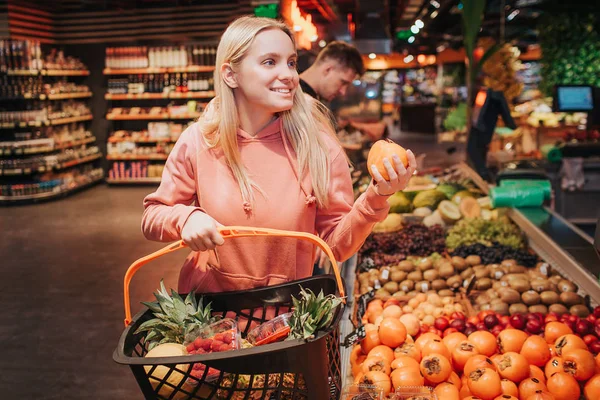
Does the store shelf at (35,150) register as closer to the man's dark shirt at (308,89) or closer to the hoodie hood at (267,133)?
the man's dark shirt at (308,89)

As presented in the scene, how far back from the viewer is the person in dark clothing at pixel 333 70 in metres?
4.07

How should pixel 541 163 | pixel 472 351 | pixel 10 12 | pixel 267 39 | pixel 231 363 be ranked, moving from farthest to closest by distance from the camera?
pixel 10 12, pixel 541 163, pixel 472 351, pixel 267 39, pixel 231 363

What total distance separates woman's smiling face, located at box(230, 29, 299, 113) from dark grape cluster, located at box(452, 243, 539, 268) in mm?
2589

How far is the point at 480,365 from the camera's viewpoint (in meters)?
2.23

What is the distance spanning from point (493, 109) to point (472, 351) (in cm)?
471

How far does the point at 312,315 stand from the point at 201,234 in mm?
329

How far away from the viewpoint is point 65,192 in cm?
1109

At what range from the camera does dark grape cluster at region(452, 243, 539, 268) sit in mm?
3879

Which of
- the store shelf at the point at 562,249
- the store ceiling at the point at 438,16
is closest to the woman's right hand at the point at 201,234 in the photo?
the store shelf at the point at 562,249

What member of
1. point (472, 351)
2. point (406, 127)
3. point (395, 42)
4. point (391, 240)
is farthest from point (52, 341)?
point (395, 42)

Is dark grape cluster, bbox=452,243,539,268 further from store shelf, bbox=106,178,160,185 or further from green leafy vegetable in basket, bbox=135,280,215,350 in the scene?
store shelf, bbox=106,178,160,185

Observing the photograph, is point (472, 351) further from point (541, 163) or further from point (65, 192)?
point (65, 192)

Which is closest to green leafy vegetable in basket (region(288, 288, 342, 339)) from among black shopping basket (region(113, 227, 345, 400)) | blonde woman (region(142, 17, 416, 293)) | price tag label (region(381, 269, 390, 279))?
black shopping basket (region(113, 227, 345, 400))

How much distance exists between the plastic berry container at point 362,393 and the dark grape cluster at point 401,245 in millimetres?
2144
